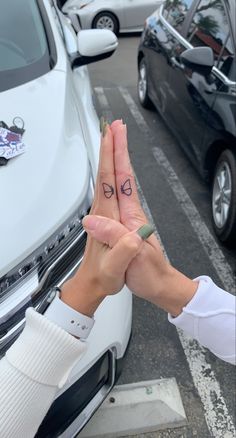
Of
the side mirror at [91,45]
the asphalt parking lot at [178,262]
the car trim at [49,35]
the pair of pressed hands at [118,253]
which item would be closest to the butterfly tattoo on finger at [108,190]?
the pair of pressed hands at [118,253]

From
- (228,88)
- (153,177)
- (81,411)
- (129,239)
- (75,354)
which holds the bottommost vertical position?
(153,177)

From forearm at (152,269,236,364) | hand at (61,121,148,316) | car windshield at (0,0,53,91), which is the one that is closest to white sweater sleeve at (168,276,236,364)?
forearm at (152,269,236,364)

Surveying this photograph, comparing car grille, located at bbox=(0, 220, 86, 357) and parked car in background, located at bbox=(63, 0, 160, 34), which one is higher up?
car grille, located at bbox=(0, 220, 86, 357)

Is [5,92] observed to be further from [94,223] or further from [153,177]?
[153,177]

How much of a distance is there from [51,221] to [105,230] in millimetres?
787

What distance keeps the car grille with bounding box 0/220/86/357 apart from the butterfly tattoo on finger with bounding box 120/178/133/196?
626 mm

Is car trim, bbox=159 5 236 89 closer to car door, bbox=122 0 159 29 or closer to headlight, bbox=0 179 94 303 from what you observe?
headlight, bbox=0 179 94 303

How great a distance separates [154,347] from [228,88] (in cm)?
157

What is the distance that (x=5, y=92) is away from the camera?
2076mm

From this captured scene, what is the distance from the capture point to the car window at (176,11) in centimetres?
389

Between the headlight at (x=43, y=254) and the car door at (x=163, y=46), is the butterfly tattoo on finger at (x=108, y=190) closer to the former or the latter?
the headlight at (x=43, y=254)

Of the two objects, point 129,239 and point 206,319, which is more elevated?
point 129,239

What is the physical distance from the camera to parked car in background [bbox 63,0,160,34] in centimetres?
914

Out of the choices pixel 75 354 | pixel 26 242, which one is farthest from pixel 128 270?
pixel 26 242
